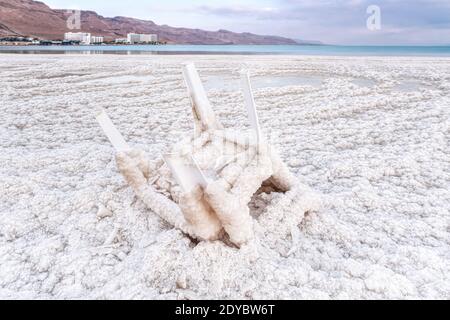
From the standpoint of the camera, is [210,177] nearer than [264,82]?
Yes

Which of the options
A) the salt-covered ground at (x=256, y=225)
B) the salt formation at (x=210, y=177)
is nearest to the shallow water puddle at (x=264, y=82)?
the salt-covered ground at (x=256, y=225)

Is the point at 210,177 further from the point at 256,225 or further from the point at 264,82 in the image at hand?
the point at 264,82

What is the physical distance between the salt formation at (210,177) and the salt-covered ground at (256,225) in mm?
132

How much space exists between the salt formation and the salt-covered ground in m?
0.13

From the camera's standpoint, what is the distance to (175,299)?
1693 mm

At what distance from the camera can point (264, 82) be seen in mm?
9727

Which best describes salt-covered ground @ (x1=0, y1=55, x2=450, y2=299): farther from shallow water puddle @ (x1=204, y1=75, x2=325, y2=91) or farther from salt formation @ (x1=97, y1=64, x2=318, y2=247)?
shallow water puddle @ (x1=204, y1=75, x2=325, y2=91)

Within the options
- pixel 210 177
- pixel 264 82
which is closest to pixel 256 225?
pixel 210 177

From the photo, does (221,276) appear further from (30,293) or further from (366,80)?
(366,80)

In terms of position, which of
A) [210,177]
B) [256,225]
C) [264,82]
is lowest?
[256,225]

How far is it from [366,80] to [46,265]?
998cm

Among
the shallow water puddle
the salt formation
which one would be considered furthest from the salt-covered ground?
the shallow water puddle

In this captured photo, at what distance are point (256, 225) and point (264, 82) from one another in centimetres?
808
